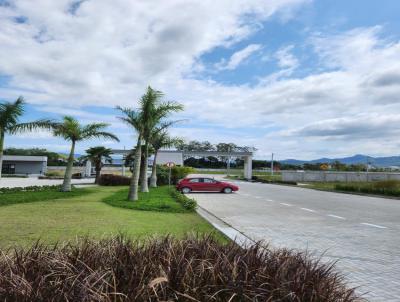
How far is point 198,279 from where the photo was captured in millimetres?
3990

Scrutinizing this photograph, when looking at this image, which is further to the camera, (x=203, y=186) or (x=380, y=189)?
(x=203, y=186)

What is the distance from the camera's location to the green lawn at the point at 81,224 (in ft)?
30.1

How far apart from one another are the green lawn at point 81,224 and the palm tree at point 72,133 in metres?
10.4

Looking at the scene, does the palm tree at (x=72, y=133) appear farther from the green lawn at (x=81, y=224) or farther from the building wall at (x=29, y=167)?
the building wall at (x=29, y=167)

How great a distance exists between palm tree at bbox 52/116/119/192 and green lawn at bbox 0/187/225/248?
10.4 m

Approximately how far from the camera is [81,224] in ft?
36.7

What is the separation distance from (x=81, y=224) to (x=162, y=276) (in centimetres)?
779

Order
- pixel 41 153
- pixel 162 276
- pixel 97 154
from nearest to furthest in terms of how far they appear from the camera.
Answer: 1. pixel 162 276
2. pixel 97 154
3. pixel 41 153

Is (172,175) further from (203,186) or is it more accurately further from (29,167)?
(29,167)

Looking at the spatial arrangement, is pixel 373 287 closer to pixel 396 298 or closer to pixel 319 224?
pixel 396 298

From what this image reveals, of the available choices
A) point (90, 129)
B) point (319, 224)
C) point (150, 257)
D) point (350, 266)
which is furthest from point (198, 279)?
point (90, 129)

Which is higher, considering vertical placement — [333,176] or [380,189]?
[333,176]

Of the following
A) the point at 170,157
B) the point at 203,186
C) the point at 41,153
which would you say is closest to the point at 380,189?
the point at 203,186

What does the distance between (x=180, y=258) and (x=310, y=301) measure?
1.37 metres
